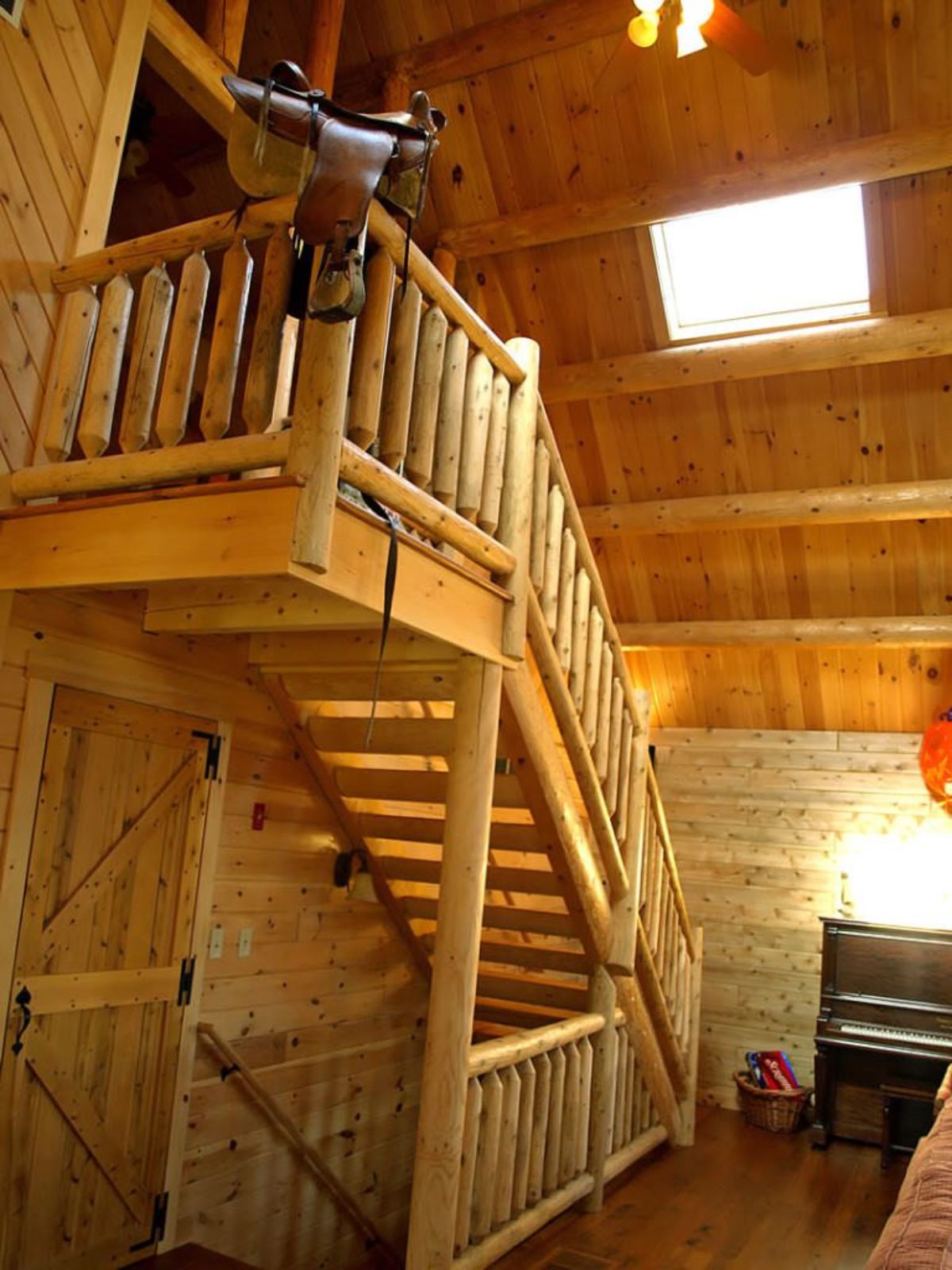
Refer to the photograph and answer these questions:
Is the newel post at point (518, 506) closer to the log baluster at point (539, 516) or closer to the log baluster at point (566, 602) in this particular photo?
the log baluster at point (539, 516)

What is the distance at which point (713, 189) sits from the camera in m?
5.12

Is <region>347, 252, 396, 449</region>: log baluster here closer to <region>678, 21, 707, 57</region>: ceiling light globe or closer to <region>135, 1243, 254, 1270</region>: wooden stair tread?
<region>678, 21, 707, 57</region>: ceiling light globe

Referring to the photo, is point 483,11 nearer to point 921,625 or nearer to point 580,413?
point 580,413

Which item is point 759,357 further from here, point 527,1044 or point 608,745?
point 527,1044

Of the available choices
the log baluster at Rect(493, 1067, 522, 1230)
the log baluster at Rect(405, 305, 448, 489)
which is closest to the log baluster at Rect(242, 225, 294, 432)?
the log baluster at Rect(405, 305, 448, 489)

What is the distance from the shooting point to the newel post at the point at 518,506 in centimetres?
348

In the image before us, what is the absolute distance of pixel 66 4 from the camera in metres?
3.21

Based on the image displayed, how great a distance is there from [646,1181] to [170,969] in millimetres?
2551

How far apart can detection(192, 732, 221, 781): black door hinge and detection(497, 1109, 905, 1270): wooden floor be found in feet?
6.71

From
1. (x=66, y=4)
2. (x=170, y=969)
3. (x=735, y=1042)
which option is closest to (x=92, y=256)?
(x=66, y=4)

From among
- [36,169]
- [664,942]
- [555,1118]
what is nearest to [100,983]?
[555,1118]

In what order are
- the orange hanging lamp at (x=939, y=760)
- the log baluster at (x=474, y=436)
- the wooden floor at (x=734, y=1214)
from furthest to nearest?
the orange hanging lamp at (x=939, y=760) < the wooden floor at (x=734, y=1214) < the log baluster at (x=474, y=436)

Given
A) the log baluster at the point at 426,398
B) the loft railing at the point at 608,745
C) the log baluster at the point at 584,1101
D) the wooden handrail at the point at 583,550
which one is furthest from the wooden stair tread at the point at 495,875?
the log baluster at the point at 426,398

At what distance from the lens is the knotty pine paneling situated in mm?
2957
